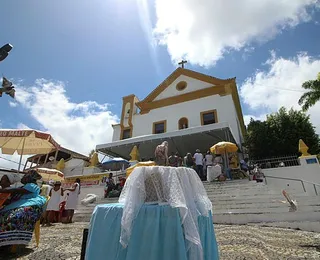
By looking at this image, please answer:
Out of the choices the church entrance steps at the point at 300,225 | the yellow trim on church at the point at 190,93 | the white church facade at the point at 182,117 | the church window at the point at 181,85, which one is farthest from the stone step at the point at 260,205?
the church window at the point at 181,85

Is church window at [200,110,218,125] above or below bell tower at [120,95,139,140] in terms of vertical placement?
below

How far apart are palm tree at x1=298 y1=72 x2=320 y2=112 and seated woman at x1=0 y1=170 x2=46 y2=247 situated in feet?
47.8

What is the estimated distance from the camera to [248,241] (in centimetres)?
378

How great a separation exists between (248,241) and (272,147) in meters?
12.0

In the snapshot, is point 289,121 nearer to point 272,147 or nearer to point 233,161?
point 272,147

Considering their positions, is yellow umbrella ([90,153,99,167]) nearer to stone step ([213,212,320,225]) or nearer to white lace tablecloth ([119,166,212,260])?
stone step ([213,212,320,225])

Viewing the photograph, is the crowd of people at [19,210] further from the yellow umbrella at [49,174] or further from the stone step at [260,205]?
the yellow umbrella at [49,174]

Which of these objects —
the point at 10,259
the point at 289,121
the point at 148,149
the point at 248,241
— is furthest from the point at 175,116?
the point at 10,259

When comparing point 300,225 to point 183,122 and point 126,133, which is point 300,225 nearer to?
point 183,122

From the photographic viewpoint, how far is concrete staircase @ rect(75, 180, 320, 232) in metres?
5.09

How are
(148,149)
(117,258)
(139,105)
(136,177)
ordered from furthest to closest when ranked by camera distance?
(139,105), (148,149), (136,177), (117,258)

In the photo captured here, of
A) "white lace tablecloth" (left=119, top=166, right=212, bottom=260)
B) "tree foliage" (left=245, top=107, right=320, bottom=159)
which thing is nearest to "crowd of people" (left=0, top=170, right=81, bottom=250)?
"white lace tablecloth" (left=119, top=166, right=212, bottom=260)

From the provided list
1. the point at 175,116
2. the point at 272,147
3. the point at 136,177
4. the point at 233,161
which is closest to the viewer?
the point at 136,177

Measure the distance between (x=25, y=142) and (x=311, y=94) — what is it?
15.1 metres
